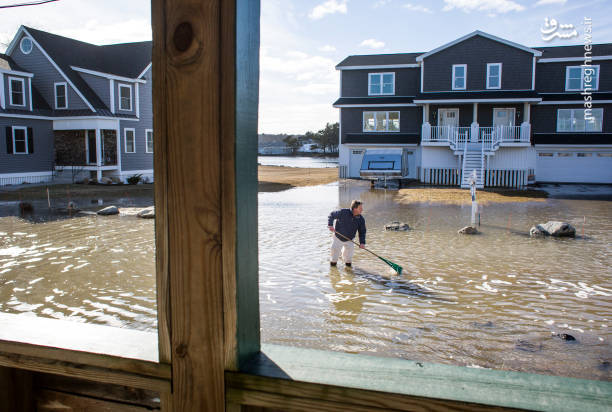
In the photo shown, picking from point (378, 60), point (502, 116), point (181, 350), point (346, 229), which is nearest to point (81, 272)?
point (346, 229)

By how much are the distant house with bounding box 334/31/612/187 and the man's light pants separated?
70.4 feet

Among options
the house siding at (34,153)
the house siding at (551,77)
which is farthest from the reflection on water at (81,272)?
the house siding at (551,77)

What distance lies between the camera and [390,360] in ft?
5.73

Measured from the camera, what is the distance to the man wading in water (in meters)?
10.7

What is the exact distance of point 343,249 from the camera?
10.8 metres

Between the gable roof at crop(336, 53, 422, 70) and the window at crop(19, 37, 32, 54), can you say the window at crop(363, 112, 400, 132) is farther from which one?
the window at crop(19, 37, 32, 54)

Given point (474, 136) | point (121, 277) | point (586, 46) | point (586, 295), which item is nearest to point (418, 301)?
point (586, 295)

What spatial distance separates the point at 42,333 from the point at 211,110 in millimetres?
1180

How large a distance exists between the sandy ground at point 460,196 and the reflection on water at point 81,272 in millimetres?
13872

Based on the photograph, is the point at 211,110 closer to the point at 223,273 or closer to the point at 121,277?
the point at 223,273

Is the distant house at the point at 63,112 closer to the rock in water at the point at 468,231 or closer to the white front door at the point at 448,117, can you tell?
the white front door at the point at 448,117

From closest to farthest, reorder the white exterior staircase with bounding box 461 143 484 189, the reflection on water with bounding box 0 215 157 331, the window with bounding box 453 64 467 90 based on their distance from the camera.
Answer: the reflection on water with bounding box 0 215 157 331
the white exterior staircase with bounding box 461 143 484 189
the window with bounding box 453 64 467 90

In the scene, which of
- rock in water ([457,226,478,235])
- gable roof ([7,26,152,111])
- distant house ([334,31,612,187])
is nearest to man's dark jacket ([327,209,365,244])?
rock in water ([457,226,478,235])

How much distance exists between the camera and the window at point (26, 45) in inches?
1194
